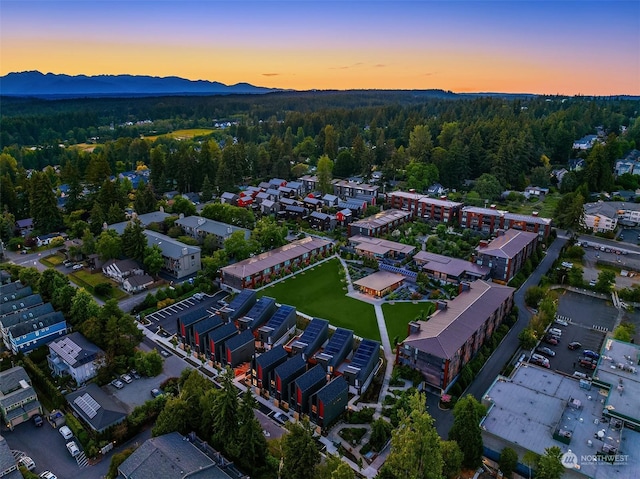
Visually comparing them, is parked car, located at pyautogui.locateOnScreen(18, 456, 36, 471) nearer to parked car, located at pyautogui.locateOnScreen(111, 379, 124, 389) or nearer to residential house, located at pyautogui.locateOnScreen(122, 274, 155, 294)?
parked car, located at pyautogui.locateOnScreen(111, 379, 124, 389)

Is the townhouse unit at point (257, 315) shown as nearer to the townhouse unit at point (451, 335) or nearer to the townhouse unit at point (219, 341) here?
the townhouse unit at point (219, 341)

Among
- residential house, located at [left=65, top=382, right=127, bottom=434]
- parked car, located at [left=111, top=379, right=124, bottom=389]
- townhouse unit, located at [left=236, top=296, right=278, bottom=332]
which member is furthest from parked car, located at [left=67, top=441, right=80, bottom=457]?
townhouse unit, located at [left=236, top=296, right=278, bottom=332]

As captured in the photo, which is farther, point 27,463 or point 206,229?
point 206,229

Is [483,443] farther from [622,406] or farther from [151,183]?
[151,183]

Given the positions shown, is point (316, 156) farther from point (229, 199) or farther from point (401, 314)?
point (401, 314)

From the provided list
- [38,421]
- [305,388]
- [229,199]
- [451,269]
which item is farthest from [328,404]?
[229,199]

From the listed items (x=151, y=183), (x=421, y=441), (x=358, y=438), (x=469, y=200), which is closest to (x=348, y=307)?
(x=358, y=438)

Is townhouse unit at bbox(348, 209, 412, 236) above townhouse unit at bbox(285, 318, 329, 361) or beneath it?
above

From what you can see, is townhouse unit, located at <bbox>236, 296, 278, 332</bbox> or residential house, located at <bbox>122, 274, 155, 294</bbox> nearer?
townhouse unit, located at <bbox>236, 296, 278, 332</bbox>
